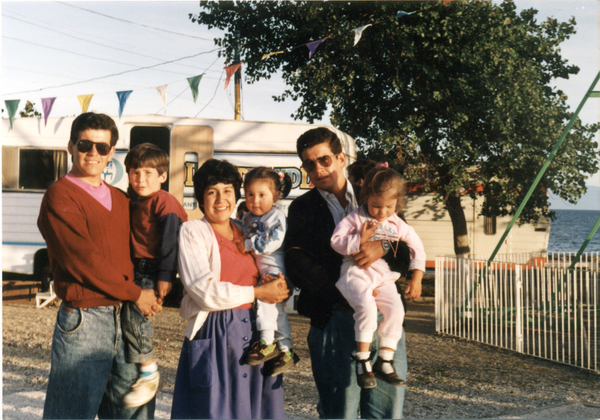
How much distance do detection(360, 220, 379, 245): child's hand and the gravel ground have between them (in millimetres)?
2566

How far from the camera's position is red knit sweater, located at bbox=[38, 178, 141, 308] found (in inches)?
82.0

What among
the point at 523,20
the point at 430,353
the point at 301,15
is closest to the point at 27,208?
the point at 301,15

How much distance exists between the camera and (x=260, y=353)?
2.26 m

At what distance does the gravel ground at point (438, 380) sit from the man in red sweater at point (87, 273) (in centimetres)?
219

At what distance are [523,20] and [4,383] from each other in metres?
11.0

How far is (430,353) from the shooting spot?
21.9 ft

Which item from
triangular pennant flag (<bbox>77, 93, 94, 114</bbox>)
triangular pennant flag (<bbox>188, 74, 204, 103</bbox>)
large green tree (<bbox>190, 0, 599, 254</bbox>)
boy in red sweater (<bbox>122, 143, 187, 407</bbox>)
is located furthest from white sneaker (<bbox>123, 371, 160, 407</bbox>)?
large green tree (<bbox>190, 0, 599, 254</bbox>)

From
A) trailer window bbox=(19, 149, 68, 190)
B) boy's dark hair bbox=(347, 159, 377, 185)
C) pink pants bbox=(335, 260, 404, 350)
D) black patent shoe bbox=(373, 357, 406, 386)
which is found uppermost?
trailer window bbox=(19, 149, 68, 190)

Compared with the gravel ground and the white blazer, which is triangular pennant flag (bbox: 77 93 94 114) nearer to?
the gravel ground

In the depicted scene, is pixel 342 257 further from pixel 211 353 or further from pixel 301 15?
pixel 301 15

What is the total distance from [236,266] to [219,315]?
0.75 ft

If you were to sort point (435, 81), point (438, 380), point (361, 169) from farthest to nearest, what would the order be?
point (435, 81), point (438, 380), point (361, 169)

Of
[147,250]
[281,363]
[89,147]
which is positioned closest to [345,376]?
[281,363]

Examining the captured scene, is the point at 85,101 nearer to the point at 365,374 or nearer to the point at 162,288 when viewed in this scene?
the point at 162,288
